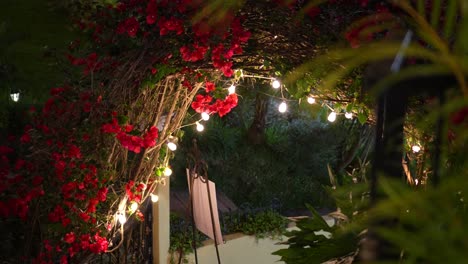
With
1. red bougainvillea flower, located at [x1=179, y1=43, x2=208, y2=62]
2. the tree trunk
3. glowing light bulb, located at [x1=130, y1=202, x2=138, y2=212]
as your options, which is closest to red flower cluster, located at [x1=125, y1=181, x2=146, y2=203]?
glowing light bulb, located at [x1=130, y1=202, x2=138, y2=212]

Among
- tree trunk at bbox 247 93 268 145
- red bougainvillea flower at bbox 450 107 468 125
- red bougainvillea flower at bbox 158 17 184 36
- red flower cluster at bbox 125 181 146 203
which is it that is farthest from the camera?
tree trunk at bbox 247 93 268 145

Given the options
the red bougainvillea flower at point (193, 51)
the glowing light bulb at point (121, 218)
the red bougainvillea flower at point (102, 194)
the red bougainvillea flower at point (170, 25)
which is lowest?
the glowing light bulb at point (121, 218)

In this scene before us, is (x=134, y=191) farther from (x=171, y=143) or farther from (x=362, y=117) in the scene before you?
(x=362, y=117)

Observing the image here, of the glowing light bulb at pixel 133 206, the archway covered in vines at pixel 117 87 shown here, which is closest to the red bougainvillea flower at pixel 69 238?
the archway covered in vines at pixel 117 87

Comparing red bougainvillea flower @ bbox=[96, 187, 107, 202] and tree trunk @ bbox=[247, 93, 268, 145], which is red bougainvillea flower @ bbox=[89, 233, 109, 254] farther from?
tree trunk @ bbox=[247, 93, 268, 145]

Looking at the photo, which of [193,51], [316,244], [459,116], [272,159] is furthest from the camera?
[272,159]

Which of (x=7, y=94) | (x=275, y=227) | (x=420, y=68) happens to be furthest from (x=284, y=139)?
(x=420, y=68)

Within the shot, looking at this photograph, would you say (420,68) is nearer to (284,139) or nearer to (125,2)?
(125,2)

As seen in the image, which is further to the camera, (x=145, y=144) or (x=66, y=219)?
(x=145, y=144)

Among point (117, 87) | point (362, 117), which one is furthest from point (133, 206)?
point (362, 117)

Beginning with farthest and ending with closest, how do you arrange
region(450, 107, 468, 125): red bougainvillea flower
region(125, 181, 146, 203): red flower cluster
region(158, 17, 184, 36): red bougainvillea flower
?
region(125, 181, 146, 203): red flower cluster → region(158, 17, 184, 36): red bougainvillea flower → region(450, 107, 468, 125): red bougainvillea flower

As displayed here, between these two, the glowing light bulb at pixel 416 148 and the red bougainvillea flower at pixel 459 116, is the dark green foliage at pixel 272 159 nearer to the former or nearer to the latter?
the glowing light bulb at pixel 416 148

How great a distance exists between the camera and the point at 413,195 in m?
1.05

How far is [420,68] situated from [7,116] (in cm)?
573
